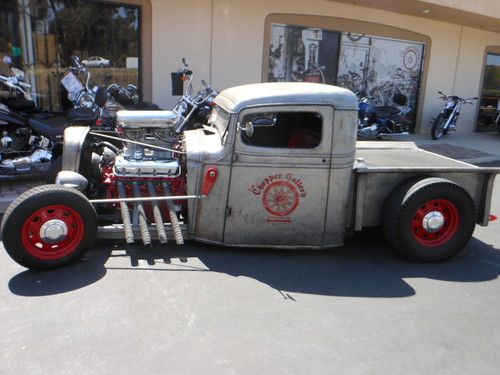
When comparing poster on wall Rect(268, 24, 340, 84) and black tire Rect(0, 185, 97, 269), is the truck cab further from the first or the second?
poster on wall Rect(268, 24, 340, 84)

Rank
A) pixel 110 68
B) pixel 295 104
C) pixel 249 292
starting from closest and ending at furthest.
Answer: pixel 249 292 → pixel 295 104 → pixel 110 68

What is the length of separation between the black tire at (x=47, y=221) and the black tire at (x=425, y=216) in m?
2.78

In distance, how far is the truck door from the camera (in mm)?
4375

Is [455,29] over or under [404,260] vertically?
over

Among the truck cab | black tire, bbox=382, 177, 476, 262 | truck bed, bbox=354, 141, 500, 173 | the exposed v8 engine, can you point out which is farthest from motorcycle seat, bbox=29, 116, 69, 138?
black tire, bbox=382, 177, 476, 262

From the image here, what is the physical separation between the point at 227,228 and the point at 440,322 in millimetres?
1986

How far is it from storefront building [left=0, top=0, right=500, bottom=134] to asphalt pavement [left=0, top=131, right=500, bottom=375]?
5.52 meters

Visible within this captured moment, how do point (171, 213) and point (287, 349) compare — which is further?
point (171, 213)

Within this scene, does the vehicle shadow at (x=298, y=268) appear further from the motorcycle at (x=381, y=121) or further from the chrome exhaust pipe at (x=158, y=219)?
the motorcycle at (x=381, y=121)

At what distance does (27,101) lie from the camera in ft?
22.2

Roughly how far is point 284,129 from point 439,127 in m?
9.33

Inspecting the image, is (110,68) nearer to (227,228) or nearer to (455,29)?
(227,228)

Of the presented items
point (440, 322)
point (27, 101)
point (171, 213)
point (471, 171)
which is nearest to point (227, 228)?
point (171, 213)

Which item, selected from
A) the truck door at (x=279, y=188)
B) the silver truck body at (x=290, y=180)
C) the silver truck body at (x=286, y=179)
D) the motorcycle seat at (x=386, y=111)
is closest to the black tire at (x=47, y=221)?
the silver truck body at (x=286, y=179)
